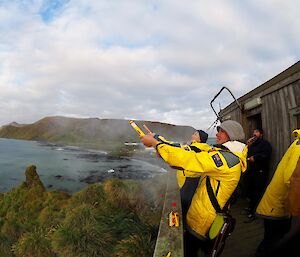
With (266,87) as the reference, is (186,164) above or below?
below

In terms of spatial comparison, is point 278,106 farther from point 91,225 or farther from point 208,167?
point 91,225

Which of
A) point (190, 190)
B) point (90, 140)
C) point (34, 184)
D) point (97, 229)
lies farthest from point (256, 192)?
point (90, 140)

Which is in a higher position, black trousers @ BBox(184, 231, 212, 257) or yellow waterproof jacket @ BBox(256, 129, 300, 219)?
yellow waterproof jacket @ BBox(256, 129, 300, 219)

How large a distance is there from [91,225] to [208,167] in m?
5.63

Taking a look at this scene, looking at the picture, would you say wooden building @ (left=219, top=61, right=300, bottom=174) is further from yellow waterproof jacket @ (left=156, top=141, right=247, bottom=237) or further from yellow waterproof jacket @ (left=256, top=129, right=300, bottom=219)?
yellow waterproof jacket @ (left=156, top=141, right=247, bottom=237)

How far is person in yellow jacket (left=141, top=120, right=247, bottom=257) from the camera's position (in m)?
2.28

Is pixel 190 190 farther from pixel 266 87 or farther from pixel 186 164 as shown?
pixel 266 87

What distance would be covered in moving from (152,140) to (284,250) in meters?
1.41

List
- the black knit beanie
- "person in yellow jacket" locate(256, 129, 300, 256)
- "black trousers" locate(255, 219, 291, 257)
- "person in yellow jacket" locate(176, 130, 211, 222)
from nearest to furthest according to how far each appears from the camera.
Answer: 1. "person in yellow jacket" locate(256, 129, 300, 256)
2. "black trousers" locate(255, 219, 291, 257)
3. "person in yellow jacket" locate(176, 130, 211, 222)
4. the black knit beanie

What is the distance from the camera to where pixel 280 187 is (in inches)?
107

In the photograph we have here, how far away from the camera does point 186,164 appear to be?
7.45 feet

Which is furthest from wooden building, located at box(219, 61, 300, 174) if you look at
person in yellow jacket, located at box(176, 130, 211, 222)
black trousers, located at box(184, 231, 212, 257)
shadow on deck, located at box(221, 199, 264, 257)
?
black trousers, located at box(184, 231, 212, 257)

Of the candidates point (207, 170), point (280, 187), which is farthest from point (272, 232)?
point (207, 170)

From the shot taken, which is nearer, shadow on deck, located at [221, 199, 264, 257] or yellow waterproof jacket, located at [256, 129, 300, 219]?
yellow waterproof jacket, located at [256, 129, 300, 219]
